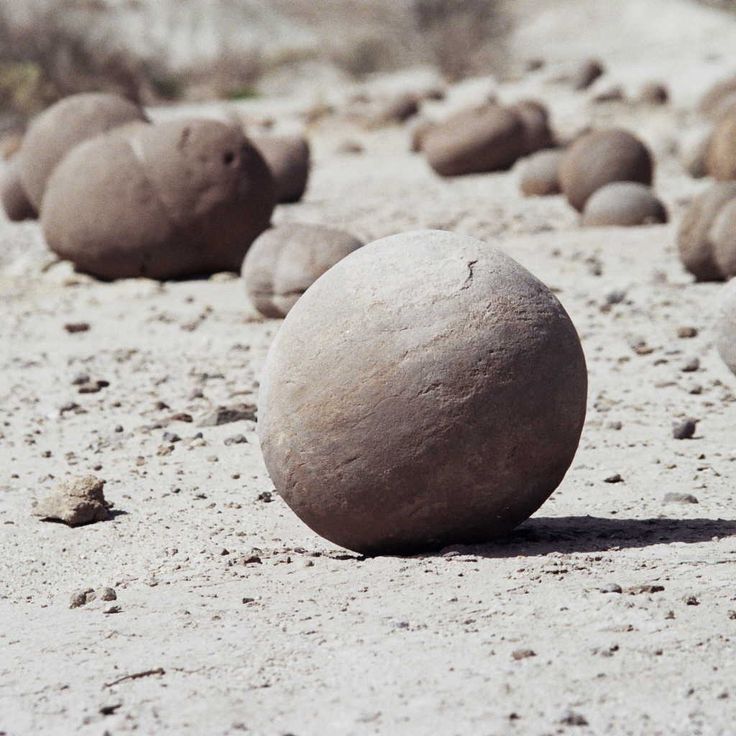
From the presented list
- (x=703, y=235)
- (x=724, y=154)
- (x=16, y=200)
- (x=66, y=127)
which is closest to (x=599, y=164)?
(x=724, y=154)

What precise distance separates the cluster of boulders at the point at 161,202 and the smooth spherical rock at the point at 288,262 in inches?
59.8

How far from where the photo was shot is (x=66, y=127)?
531 inches

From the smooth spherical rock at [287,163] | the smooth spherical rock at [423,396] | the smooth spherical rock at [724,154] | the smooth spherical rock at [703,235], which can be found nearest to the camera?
the smooth spherical rock at [423,396]

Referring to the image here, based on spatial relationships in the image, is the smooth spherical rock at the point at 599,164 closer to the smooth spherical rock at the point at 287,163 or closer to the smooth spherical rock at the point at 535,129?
the smooth spherical rock at the point at 287,163

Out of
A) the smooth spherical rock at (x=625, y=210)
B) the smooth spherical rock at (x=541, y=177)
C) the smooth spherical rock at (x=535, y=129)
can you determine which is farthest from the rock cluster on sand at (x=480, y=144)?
the smooth spherical rock at (x=625, y=210)

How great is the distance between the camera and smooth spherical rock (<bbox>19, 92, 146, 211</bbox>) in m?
13.5

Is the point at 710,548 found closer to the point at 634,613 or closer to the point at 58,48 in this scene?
the point at 634,613

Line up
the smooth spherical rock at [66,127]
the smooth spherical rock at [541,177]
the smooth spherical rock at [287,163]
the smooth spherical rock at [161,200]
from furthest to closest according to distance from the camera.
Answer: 1. the smooth spherical rock at [287,163]
2. the smooth spherical rock at [541,177]
3. the smooth spherical rock at [66,127]
4. the smooth spherical rock at [161,200]

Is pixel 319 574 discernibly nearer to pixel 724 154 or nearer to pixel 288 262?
pixel 288 262

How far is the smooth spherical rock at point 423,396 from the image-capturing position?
14.5 ft

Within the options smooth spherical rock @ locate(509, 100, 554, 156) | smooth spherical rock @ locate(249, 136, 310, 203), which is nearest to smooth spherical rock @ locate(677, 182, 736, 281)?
smooth spherical rock @ locate(249, 136, 310, 203)

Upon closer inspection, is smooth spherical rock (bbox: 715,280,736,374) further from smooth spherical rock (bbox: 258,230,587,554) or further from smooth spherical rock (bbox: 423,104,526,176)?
smooth spherical rock (bbox: 423,104,526,176)

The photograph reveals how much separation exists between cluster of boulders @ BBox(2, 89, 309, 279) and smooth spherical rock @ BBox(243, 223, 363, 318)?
1.52 meters

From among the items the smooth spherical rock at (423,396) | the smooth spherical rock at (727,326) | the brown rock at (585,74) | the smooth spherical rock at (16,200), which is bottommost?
the brown rock at (585,74)
